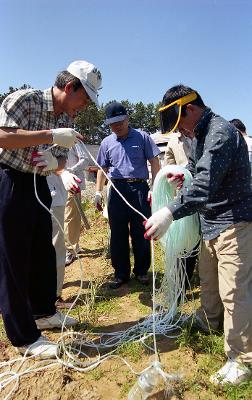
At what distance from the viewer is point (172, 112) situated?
2.55m

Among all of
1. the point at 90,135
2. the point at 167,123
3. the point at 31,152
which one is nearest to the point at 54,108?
the point at 31,152

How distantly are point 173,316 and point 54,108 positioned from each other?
1.97 m

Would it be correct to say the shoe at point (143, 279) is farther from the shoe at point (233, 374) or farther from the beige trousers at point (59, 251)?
the shoe at point (233, 374)

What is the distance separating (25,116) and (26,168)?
35 centimetres

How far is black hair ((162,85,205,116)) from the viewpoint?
8.25 feet

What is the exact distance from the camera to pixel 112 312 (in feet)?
12.1

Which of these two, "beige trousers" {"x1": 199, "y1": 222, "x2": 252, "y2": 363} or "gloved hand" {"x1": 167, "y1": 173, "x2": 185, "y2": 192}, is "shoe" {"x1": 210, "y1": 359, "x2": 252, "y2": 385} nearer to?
"beige trousers" {"x1": 199, "y1": 222, "x2": 252, "y2": 363}

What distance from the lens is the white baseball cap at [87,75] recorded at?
2666mm

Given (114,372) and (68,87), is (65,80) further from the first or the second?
(114,372)

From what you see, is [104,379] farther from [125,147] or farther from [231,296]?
[125,147]

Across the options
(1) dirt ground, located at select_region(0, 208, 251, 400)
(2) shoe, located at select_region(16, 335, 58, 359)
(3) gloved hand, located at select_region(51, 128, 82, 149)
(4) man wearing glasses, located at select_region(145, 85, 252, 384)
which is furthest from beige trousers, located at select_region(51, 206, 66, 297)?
(4) man wearing glasses, located at select_region(145, 85, 252, 384)

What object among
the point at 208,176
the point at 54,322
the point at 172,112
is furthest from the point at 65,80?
the point at 54,322

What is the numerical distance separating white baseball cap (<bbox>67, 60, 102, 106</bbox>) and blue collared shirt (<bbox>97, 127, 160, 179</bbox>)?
146cm

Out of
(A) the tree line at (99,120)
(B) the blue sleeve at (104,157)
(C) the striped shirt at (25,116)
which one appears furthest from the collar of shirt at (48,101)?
(A) the tree line at (99,120)
